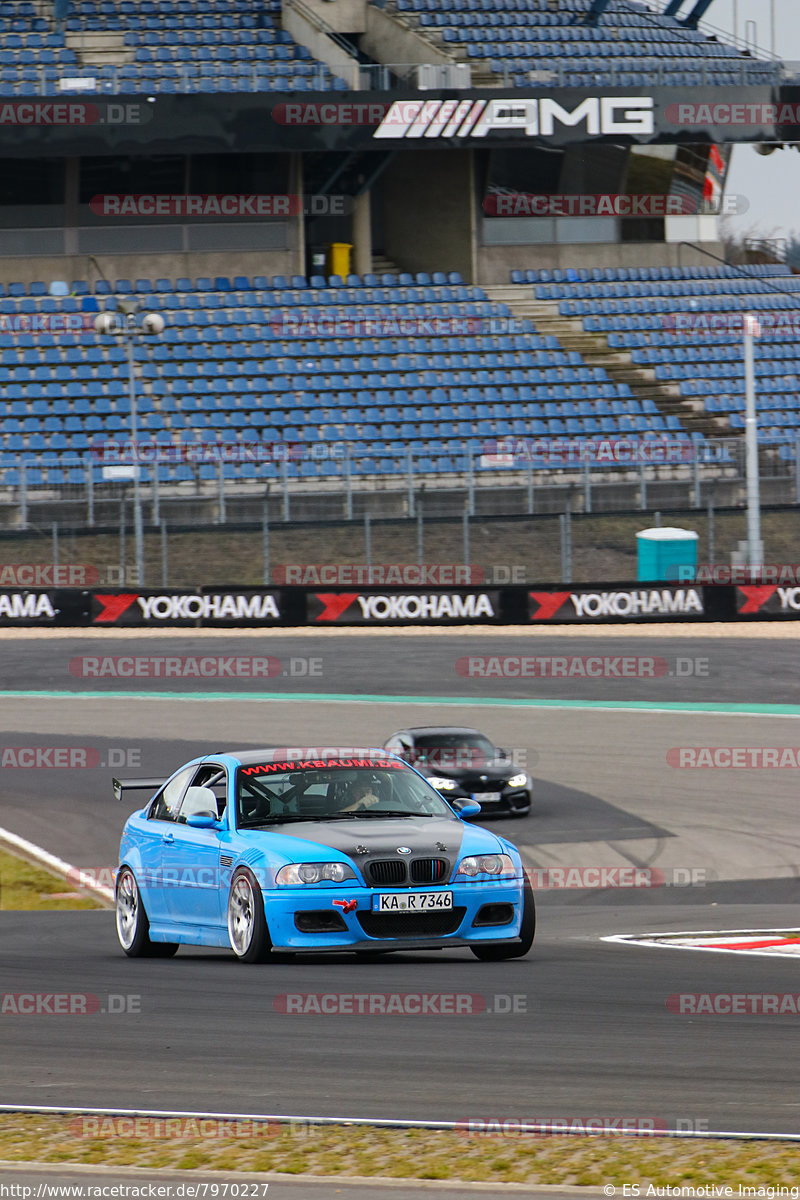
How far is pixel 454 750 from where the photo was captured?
1922 centimetres

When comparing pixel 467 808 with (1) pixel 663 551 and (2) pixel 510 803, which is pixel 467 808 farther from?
(1) pixel 663 551

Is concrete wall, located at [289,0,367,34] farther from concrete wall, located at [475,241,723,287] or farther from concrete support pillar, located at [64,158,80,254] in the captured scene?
concrete support pillar, located at [64,158,80,254]

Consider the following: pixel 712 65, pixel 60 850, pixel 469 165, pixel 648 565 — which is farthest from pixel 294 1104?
pixel 712 65

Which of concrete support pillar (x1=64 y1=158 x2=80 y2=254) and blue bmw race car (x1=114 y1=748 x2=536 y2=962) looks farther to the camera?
concrete support pillar (x1=64 y1=158 x2=80 y2=254)

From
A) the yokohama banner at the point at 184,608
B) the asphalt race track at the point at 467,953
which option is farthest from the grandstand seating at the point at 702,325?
the yokohama banner at the point at 184,608

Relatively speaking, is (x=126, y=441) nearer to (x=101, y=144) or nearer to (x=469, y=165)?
(x=101, y=144)

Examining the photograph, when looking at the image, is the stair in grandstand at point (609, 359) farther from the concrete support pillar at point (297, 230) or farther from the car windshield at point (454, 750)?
the car windshield at point (454, 750)

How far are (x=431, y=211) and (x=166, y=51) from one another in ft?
25.7

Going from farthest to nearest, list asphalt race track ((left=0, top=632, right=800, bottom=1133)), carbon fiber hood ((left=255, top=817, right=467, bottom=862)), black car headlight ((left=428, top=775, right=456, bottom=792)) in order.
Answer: black car headlight ((left=428, top=775, right=456, bottom=792)) < carbon fiber hood ((left=255, top=817, right=467, bottom=862)) < asphalt race track ((left=0, top=632, right=800, bottom=1133))

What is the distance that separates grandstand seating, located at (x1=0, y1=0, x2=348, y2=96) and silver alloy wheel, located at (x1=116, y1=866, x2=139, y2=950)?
31.3 meters

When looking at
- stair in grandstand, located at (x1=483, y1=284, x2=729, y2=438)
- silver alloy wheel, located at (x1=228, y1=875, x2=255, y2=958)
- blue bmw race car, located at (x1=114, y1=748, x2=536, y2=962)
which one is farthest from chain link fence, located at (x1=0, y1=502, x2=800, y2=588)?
silver alloy wheel, located at (x1=228, y1=875, x2=255, y2=958)

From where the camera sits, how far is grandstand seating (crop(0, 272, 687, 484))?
33.0 metres

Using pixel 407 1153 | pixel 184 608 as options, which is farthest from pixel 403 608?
pixel 407 1153

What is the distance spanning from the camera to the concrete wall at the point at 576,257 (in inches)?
1689
